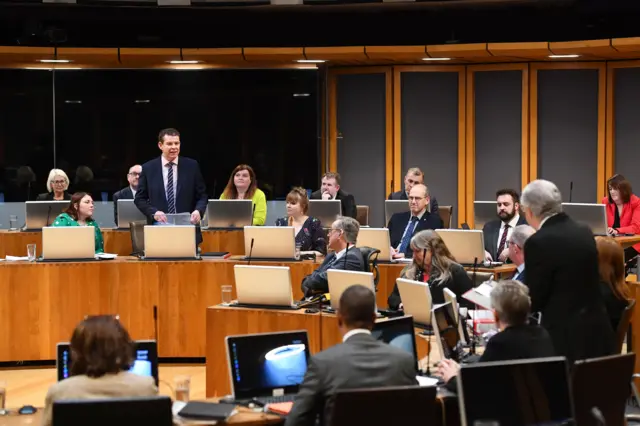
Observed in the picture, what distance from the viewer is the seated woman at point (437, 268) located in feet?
19.5

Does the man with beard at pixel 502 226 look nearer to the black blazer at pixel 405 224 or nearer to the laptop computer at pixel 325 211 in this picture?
the black blazer at pixel 405 224

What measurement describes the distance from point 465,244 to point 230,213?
86.1 inches

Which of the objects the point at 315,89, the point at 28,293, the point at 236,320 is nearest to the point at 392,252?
the point at 236,320

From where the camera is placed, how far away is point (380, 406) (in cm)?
340

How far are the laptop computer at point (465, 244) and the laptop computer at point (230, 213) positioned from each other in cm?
188

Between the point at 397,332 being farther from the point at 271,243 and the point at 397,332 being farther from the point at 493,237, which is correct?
the point at 493,237

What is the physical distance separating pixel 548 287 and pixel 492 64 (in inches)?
311

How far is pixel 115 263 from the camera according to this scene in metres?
7.68

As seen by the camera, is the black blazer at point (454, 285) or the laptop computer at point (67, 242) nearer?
the black blazer at point (454, 285)

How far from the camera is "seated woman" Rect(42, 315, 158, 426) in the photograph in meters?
3.44

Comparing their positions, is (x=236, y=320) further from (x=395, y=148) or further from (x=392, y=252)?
(x=395, y=148)

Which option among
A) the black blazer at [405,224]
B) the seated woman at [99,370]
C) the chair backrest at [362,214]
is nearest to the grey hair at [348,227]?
the black blazer at [405,224]

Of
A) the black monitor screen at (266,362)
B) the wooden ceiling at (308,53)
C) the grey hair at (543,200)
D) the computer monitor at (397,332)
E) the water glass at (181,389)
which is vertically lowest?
the water glass at (181,389)

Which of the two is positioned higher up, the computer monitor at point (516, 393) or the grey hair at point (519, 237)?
the grey hair at point (519, 237)
